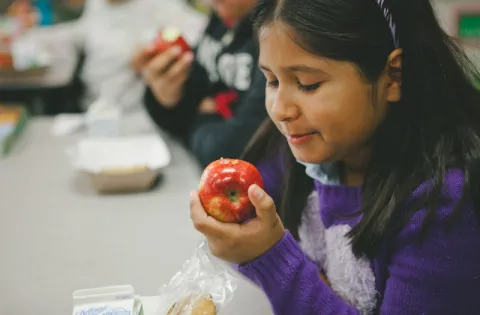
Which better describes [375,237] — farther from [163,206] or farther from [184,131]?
[184,131]

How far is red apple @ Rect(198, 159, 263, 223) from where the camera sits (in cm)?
97

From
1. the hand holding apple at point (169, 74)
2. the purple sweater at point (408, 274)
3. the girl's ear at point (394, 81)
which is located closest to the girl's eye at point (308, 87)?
the girl's ear at point (394, 81)

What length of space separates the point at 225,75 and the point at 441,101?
98 cm

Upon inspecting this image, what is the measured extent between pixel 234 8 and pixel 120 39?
1.13 metres

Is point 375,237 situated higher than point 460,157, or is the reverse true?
point 460,157

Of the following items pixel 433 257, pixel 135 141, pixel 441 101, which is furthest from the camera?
pixel 135 141

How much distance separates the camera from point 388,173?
1.04 m

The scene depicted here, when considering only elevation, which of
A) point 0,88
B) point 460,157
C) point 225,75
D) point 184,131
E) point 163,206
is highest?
point 460,157

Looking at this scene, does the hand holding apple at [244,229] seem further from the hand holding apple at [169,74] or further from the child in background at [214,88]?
the hand holding apple at [169,74]

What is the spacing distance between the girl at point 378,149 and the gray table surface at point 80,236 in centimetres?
17

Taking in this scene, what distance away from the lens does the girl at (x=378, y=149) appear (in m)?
0.91

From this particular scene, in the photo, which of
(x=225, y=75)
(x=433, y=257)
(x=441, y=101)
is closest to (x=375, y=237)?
(x=433, y=257)

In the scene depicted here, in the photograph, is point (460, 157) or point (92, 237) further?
point (92, 237)

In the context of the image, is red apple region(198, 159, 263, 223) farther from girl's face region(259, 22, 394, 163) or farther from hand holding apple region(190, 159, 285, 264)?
girl's face region(259, 22, 394, 163)
